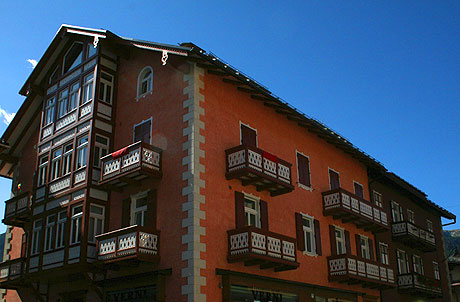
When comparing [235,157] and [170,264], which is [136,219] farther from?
[235,157]

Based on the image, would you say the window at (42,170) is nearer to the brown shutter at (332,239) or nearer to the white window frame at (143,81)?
the white window frame at (143,81)

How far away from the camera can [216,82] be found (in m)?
24.3

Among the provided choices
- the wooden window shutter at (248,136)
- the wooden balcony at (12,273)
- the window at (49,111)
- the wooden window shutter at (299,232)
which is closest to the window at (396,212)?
the wooden window shutter at (299,232)

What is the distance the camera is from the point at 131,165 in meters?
21.8

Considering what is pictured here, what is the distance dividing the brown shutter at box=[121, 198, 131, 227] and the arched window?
535 cm

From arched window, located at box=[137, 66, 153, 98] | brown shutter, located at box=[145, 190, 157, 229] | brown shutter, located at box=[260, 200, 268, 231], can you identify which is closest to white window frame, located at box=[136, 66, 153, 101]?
arched window, located at box=[137, 66, 153, 98]

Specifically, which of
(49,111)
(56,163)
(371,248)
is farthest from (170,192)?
(371,248)

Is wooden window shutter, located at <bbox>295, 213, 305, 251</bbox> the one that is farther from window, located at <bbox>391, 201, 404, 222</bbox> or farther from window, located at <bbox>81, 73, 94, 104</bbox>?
window, located at <bbox>391, 201, 404, 222</bbox>

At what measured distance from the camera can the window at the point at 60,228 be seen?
950 inches

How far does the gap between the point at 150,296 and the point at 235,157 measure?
6887 millimetres

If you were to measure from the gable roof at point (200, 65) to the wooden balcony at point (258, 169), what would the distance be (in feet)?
12.3

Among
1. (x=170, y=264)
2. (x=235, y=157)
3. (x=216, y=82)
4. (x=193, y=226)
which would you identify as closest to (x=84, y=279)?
(x=170, y=264)

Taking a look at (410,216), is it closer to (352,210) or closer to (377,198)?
(377,198)

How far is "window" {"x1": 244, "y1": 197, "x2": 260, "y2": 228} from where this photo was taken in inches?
936
